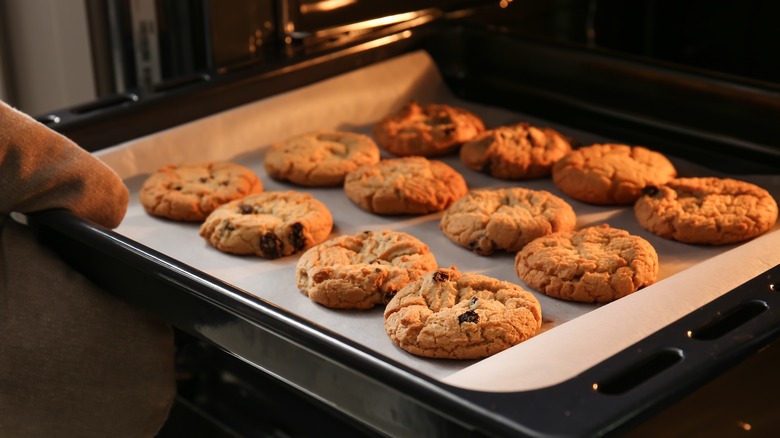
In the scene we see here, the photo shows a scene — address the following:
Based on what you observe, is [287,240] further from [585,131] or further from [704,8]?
[704,8]

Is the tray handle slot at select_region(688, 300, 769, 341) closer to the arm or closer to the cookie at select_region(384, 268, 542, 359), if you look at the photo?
the cookie at select_region(384, 268, 542, 359)

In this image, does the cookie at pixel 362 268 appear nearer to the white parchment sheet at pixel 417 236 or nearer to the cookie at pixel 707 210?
the white parchment sheet at pixel 417 236

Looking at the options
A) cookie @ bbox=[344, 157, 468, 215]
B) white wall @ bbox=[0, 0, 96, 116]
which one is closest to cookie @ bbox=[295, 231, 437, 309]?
cookie @ bbox=[344, 157, 468, 215]

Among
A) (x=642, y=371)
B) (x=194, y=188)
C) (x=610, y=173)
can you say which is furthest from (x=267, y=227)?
(x=642, y=371)

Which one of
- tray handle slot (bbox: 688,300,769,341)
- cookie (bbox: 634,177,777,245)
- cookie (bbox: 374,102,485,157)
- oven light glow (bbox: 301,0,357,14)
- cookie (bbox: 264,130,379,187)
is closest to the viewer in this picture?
tray handle slot (bbox: 688,300,769,341)

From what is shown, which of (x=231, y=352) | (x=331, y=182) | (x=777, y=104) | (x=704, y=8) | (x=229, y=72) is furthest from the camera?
(x=704, y=8)

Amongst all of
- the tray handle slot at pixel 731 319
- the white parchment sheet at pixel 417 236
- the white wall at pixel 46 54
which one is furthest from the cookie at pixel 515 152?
the white wall at pixel 46 54

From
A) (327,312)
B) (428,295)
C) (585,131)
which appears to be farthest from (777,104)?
(327,312)
